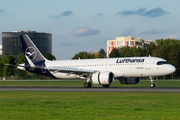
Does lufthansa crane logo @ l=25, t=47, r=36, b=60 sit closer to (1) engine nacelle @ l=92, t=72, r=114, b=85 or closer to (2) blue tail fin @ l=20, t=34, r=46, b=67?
(2) blue tail fin @ l=20, t=34, r=46, b=67

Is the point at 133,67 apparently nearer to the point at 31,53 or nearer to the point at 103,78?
the point at 103,78

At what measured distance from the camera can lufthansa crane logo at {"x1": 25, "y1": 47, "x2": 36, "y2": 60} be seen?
175ft

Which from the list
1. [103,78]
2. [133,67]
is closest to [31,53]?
[103,78]

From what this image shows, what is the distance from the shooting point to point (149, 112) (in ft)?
55.5

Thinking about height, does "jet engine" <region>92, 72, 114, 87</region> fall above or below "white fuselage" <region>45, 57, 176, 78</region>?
below

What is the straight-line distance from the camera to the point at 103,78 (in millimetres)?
42312

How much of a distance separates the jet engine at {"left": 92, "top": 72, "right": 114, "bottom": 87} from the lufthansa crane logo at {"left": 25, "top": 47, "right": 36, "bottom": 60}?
14701mm

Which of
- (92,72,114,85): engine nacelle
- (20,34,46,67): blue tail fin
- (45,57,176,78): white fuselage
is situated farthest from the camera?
(20,34,46,67): blue tail fin

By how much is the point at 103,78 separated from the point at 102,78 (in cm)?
16

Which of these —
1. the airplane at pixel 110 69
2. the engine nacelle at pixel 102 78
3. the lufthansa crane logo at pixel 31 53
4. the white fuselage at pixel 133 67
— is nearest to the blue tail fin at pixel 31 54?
the lufthansa crane logo at pixel 31 53

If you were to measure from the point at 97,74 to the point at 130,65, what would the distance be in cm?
489

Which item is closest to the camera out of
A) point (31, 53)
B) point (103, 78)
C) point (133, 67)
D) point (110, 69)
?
point (103, 78)

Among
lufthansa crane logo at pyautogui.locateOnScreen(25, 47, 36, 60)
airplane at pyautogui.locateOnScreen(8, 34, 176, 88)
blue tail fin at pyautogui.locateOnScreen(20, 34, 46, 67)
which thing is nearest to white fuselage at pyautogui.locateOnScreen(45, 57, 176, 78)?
airplane at pyautogui.locateOnScreen(8, 34, 176, 88)

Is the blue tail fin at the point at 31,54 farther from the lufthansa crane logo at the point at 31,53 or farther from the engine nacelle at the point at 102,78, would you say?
the engine nacelle at the point at 102,78
